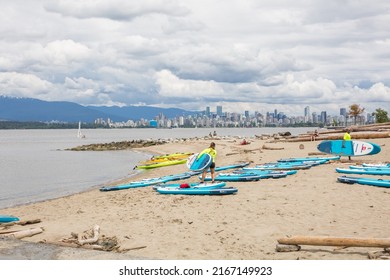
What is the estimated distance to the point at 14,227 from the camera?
1236cm

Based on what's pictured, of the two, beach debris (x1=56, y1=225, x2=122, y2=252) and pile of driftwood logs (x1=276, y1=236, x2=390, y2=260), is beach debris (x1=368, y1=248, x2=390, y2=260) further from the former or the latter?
beach debris (x1=56, y1=225, x2=122, y2=252)

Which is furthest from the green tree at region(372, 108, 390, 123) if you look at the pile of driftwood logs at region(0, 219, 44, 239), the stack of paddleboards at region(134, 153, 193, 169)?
the pile of driftwood logs at region(0, 219, 44, 239)

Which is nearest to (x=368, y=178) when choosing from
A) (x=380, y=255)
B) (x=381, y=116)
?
(x=380, y=255)

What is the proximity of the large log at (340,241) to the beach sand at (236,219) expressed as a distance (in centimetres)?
20

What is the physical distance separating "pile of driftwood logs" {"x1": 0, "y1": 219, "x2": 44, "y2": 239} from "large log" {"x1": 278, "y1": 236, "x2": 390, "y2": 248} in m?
6.47

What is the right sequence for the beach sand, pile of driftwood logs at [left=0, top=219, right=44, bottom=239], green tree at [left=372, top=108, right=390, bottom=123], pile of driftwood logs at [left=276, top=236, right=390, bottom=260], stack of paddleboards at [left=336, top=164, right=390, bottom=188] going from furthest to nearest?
green tree at [left=372, top=108, right=390, bottom=123]
stack of paddleboards at [left=336, top=164, right=390, bottom=188]
pile of driftwood logs at [left=0, top=219, right=44, bottom=239]
the beach sand
pile of driftwood logs at [left=276, top=236, right=390, bottom=260]

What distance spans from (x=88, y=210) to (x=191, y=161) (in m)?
5.17

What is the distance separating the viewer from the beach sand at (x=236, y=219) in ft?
29.3

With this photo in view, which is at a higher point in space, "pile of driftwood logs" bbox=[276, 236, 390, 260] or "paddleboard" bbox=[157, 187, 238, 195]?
"pile of driftwood logs" bbox=[276, 236, 390, 260]

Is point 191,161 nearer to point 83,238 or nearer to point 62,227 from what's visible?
point 62,227

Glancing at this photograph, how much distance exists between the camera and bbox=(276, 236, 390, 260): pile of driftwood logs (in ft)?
24.3

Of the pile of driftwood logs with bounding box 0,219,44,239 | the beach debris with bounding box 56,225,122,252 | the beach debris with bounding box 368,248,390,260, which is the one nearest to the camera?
the beach debris with bounding box 368,248,390,260

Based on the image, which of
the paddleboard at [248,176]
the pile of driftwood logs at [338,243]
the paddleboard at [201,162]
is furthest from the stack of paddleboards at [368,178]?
the pile of driftwood logs at [338,243]
